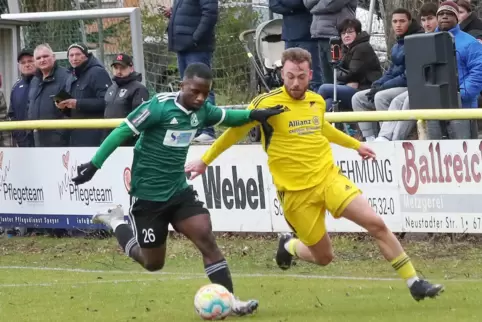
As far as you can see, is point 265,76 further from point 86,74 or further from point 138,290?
point 138,290

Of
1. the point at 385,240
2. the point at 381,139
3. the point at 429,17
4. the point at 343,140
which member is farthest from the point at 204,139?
the point at 385,240

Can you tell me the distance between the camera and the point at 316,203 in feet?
31.6

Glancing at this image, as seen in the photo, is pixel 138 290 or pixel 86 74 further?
pixel 86 74

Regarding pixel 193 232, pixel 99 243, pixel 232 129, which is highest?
pixel 232 129

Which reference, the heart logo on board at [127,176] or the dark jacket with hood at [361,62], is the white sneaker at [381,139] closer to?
the dark jacket with hood at [361,62]

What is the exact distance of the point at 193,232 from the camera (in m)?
9.36

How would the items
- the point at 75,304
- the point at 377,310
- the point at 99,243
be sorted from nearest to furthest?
the point at 377,310 < the point at 75,304 < the point at 99,243

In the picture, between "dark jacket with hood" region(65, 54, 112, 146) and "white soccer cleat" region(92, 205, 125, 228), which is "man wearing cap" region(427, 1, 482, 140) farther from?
"dark jacket with hood" region(65, 54, 112, 146)

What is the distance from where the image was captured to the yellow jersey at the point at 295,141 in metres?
9.60

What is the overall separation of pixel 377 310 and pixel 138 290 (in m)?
2.81

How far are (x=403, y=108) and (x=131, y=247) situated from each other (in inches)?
185

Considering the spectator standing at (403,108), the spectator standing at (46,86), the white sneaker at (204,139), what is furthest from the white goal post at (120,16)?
the spectator standing at (403,108)

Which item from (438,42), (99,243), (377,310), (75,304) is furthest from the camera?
(99,243)

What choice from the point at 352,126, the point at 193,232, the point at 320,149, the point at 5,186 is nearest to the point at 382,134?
the point at 352,126
